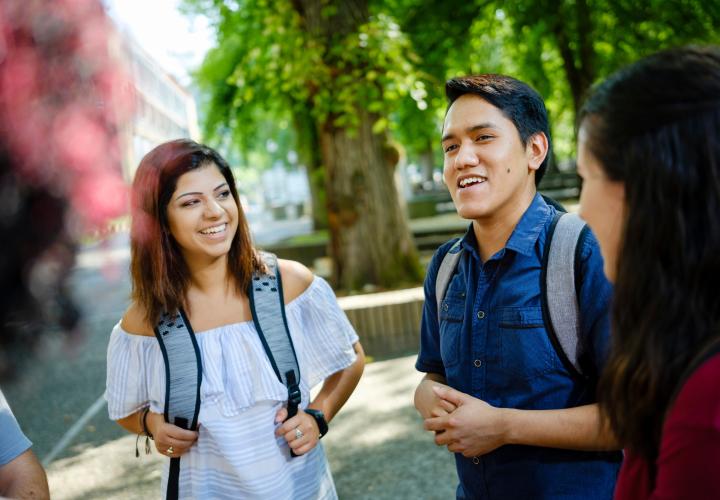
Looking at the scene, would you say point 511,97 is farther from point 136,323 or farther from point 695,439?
point 136,323

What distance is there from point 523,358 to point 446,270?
41 cm

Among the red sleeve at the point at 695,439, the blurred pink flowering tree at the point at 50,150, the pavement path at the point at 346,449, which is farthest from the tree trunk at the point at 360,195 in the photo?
the blurred pink flowering tree at the point at 50,150

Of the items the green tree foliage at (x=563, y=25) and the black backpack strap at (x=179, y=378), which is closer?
the black backpack strap at (x=179, y=378)

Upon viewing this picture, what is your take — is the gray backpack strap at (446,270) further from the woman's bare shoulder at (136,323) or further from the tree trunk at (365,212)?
the tree trunk at (365,212)

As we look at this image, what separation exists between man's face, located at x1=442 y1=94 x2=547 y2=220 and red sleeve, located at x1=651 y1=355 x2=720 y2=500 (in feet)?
3.19

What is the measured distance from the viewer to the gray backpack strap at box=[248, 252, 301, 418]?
2072mm

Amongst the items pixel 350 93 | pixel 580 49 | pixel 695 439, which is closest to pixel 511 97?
pixel 695 439

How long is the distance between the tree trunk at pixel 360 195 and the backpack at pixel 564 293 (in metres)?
5.57

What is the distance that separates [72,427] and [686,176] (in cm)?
545

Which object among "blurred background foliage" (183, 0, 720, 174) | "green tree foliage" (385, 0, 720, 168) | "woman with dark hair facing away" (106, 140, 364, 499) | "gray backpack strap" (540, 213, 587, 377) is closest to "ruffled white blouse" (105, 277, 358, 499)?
"woman with dark hair facing away" (106, 140, 364, 499)

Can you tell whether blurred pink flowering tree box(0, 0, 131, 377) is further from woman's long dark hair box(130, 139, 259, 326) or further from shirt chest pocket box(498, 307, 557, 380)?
woman's long dark hair box(130, 139, 259, 326)

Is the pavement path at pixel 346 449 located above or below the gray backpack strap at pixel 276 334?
below

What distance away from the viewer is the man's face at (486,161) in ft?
5.93

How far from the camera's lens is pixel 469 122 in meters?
1.83
